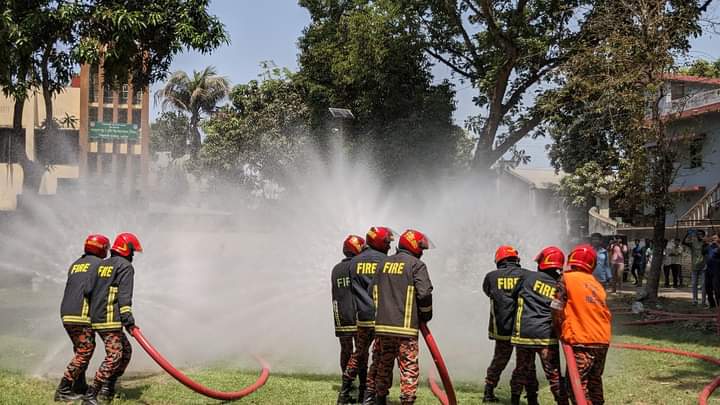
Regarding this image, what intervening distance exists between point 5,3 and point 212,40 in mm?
4090

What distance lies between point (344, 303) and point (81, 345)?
327 centimetres

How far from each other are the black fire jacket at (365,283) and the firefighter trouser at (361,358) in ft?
0.53

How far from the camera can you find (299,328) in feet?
51.6

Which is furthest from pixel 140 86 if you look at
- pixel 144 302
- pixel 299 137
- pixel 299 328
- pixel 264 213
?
pixel 299 137

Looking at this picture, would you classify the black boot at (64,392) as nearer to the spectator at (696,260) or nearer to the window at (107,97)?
the spectator at (696,260)

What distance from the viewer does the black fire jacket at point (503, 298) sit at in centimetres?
874

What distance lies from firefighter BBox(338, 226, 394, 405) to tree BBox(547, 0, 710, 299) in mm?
10610

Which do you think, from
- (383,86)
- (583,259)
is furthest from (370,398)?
(383,86)

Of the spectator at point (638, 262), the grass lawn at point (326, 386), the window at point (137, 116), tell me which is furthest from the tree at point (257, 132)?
the grass lawn at point (326, 386)

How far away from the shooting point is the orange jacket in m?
7.21

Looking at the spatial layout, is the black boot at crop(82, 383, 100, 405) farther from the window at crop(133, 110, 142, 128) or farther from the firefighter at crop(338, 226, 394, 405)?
the window at crop(133, 110, 142, 128)

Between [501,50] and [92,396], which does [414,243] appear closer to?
[92,396]

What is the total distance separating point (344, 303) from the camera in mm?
9445

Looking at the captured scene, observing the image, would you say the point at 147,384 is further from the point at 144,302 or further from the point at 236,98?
the point at 236,98
